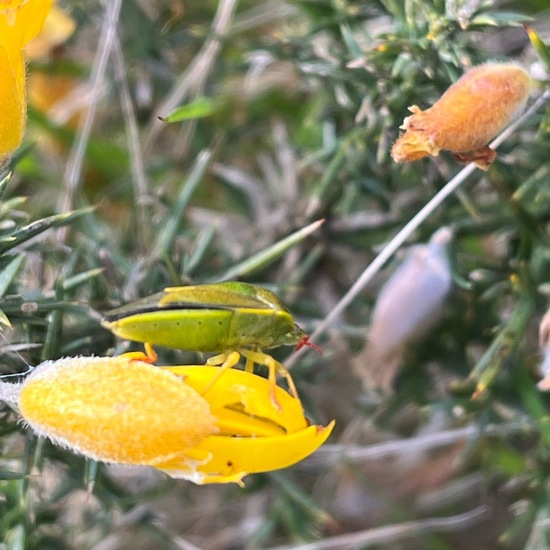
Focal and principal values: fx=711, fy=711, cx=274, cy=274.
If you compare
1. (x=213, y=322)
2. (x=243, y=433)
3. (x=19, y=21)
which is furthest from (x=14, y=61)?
(x=243, y=433)

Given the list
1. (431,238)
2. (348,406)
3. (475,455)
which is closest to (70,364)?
(431,238)

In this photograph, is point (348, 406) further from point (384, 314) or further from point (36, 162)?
point (36, 162)

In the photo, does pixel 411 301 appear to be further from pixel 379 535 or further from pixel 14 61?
pixel 14 61

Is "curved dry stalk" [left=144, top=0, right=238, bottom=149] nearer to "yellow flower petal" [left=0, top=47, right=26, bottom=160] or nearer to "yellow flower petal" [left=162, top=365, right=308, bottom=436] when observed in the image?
"yellow flower petal" [left=0, top=47, right=26, bottom=160]

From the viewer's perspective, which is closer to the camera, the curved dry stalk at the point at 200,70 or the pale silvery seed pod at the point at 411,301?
the pale silvery seed pod at the point at 411,301

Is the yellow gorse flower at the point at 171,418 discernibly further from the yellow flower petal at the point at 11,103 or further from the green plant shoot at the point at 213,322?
the yellow flower petal at the point at 11,103

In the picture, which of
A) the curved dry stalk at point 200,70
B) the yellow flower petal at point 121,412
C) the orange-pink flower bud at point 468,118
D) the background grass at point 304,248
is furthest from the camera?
the curved dry stalk at point 200,70

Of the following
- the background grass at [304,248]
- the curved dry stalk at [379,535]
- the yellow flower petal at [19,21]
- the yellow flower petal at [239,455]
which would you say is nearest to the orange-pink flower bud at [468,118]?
the background grass at [304,248]

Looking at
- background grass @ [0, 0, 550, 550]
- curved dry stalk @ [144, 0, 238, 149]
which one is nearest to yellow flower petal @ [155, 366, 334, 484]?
background grass @ [0, 0, 550, 550]
